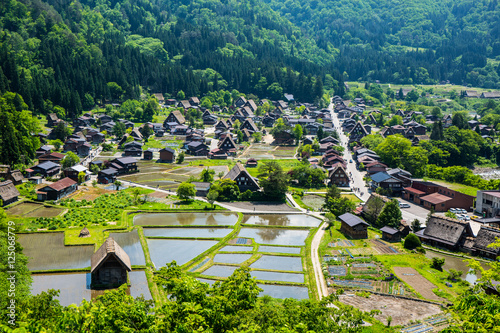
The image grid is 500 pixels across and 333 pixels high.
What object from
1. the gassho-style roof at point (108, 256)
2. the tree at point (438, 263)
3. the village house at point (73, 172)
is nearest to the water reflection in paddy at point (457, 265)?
the tree at point (438, 263)

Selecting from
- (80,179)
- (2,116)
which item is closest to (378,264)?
(80,179)

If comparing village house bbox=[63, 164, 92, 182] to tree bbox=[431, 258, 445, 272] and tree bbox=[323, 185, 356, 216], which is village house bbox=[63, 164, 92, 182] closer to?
tree bbox=[323, 185, 356, 216]

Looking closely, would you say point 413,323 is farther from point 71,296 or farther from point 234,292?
point 71,296

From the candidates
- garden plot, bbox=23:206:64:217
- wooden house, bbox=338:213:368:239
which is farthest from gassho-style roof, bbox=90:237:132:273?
wooden house, bbox=338:213:368:239

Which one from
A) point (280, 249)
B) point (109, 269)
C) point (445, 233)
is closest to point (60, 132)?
point (109, 269)

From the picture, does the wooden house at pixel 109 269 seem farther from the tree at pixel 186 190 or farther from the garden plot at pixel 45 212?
the tree at pixel 186 190
